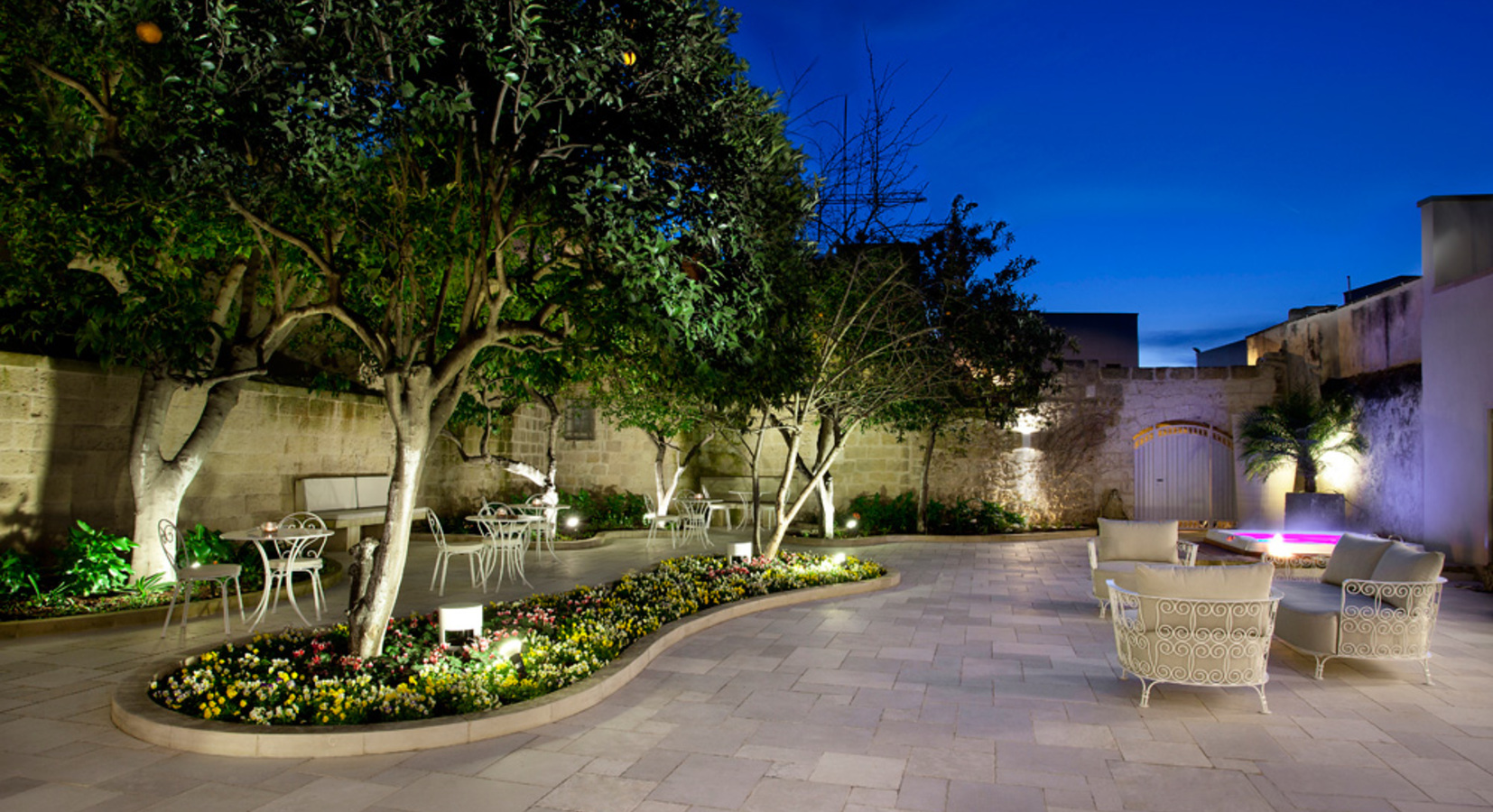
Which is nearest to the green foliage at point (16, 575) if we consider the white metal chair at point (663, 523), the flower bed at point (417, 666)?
the flower bed at point (417, 666)

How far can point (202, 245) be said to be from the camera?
621cm

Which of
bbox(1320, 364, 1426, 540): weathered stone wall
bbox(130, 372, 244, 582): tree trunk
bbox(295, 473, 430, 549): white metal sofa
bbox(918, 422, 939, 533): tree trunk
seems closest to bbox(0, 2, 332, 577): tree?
→ bbox(130, 372, 244, 582): tree trunk

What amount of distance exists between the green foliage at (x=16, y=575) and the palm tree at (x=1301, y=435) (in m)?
15.5

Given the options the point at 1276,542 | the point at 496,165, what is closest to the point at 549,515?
the point at 496,165

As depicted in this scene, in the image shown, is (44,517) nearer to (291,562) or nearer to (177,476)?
(177,476)

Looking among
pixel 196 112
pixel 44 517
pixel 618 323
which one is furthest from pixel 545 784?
pixel 44 517

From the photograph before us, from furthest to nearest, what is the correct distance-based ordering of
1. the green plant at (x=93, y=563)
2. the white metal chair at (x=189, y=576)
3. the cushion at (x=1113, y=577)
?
the cushion at (x=1113, y=577) → the green plant at (x=93, y=563) → the white metal chair at (x=189, y=576)

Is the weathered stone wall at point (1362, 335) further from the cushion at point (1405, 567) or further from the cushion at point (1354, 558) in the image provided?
the cushion at point (1405, 567)

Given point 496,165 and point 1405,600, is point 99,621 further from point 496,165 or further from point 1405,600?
point 1405,600

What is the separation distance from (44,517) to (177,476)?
1.45 m

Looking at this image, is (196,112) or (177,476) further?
(177,476)

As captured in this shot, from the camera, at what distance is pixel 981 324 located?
39.7 feet

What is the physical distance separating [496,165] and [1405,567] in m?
6.03

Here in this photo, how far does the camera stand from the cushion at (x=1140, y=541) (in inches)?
299
